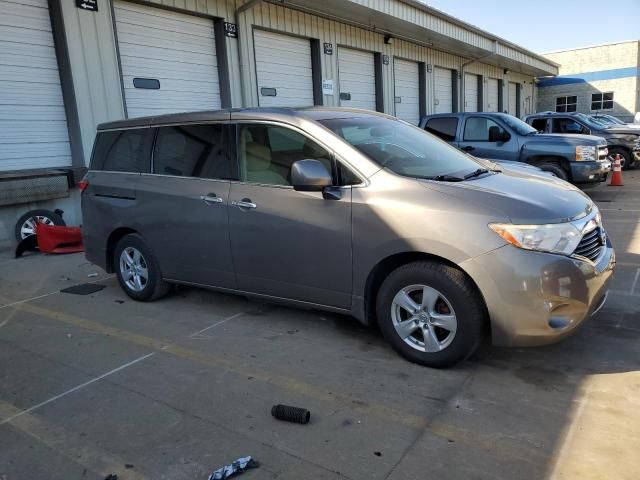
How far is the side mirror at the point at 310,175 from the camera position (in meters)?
3.78

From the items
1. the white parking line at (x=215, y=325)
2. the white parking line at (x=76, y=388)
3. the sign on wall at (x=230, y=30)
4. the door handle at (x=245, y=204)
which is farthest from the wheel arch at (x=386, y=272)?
the sign on wall at (x=230, y=30)

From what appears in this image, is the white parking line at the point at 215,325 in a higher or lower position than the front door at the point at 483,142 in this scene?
lower

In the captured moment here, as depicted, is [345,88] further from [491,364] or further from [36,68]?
[491,364]

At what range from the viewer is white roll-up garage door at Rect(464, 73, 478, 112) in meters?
22.8

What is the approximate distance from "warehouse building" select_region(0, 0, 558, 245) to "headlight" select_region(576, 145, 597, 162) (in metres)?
6.13

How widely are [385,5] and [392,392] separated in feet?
40.2

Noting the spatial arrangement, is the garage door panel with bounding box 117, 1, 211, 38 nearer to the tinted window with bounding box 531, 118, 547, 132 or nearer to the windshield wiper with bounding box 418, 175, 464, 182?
the windshield wiper with bounding box 418, 175, 464, 182

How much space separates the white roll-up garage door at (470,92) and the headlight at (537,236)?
20399 millimetres

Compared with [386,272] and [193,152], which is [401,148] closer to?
[386,272]

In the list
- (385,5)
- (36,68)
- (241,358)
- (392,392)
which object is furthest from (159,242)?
(385,5)

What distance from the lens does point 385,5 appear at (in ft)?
43.9

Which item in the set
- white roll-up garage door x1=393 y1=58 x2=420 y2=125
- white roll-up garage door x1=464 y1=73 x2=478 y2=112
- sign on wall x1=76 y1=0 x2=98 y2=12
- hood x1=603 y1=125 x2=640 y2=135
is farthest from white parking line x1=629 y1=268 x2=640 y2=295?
white roll-up garage door x1=464 y1=73 x2=478 y2=112

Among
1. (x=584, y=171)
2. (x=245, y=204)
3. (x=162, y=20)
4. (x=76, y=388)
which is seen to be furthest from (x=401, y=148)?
(x=162, y=20)

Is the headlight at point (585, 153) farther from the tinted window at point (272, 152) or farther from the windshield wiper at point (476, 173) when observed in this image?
the tinted window at point (272, 152)
